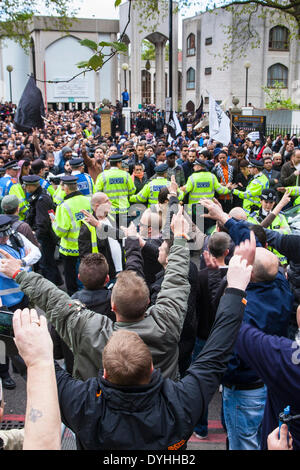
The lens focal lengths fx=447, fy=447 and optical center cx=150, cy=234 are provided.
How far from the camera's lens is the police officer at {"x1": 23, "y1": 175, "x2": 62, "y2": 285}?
22.7 feet

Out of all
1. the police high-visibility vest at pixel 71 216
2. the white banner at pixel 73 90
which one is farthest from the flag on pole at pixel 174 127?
the white banner at pixel 73 90

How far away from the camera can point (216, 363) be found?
2.12 metres

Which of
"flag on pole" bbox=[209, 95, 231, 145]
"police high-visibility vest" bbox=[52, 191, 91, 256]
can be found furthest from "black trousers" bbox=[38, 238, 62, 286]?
"flag on pole" bbox=[209, 95, 231, 145]

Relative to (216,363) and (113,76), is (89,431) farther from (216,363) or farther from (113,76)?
(113,76)

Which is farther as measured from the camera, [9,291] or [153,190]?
[153,190]

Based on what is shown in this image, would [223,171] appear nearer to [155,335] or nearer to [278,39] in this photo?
[155,335]

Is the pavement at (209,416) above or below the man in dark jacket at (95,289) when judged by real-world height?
below

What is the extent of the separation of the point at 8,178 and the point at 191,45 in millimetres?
39135

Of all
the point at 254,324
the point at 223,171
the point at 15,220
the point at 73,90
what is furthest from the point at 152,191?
the point at 73,90

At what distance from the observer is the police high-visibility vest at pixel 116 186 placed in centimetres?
732

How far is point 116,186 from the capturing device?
7406mm

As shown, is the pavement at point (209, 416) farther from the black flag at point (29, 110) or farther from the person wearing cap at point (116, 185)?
the black flag at point (29, 110)

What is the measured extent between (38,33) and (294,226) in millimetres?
36350

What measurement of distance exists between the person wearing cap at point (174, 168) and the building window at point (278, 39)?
31916 millimetres
